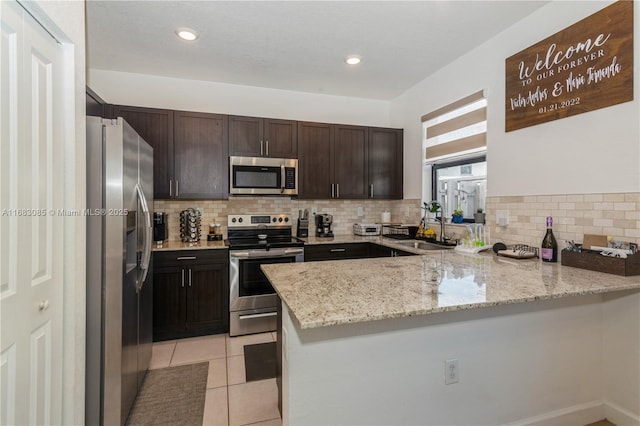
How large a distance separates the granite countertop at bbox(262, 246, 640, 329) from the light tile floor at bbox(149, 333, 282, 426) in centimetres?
94

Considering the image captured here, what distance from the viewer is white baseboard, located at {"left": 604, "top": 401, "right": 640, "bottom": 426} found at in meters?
1.71

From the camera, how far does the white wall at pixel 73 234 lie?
1452 millimetres

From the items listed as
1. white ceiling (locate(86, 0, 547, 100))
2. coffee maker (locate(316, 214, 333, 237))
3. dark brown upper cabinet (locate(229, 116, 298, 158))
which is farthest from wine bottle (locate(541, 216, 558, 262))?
dark brown upper cabinet (locate(229, 116, 298, 158))

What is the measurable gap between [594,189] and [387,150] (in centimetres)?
232

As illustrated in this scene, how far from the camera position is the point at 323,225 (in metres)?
3.89

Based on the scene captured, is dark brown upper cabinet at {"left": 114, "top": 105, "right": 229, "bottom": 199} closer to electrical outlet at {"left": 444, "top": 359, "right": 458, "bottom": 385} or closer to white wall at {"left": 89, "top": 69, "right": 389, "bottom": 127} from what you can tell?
white wall at {"left": 89, "top": 69, "right": 389, "bottom": 127}

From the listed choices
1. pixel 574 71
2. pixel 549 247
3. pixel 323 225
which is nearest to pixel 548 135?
pixel 574 71

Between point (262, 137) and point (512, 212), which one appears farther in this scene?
point (262, 137)

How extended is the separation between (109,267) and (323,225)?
2.55 metres

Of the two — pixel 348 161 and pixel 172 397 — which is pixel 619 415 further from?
pixel 348 161

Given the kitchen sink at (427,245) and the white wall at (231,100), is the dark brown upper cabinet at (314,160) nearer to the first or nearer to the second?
the white wall at (231,100)

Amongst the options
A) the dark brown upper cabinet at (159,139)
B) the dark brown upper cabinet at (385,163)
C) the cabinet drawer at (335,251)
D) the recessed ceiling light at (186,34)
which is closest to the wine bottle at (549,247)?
the cabinet drawer at (335,251)

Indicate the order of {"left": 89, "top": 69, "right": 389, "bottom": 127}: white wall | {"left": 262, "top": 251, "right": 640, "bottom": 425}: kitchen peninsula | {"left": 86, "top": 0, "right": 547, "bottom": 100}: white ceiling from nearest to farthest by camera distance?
{"left": 262, "top": 251, "right": 640, "bottom": 425}: kitchen peninsula, {"left": 86, "top": 0, "right": 547, "bottom": 100}: white ceiling, {"left": 89, "top": 69, "right": 389, "bottom": 127}: white wall

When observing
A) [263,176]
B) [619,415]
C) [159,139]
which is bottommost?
[619,415]
